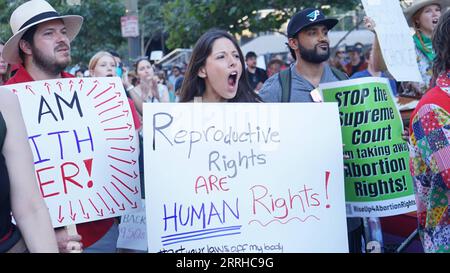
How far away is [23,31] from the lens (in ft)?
14.7

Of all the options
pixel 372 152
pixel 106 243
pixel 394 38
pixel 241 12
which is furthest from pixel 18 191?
pixel 241 12

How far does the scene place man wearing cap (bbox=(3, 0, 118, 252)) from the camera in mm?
4312

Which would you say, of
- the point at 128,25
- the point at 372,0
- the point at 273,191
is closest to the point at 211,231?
the point at 273,191

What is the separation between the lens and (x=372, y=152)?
14.9ft

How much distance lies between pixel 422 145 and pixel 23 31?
2191mm

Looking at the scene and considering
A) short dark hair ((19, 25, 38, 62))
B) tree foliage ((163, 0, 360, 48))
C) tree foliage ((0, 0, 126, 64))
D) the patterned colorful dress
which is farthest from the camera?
tree foliage ((0, 0, 126, 64))

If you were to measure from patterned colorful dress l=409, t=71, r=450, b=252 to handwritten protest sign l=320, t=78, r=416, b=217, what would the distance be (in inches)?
29.2

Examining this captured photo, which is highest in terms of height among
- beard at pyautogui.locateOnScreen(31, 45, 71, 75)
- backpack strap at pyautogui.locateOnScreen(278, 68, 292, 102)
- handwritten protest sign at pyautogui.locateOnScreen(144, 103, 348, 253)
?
beard at pyautogui.locateOnScreen(31, 45, 71, 75)

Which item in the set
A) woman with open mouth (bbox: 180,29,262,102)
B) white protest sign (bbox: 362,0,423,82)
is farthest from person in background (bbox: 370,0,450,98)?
woman with open mouth (bbox: 180,29,262,102)

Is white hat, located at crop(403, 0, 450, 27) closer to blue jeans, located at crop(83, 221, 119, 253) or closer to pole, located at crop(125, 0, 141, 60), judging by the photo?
blue jeans, located at crop(83, 221, 119, 253)

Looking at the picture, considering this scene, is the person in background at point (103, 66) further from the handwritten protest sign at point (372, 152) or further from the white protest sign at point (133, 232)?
the handwritten protest sign at point (372, 152)

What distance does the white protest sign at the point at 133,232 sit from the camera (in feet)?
18.4

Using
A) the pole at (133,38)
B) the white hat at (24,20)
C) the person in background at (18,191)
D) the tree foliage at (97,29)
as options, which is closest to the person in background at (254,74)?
the pole at (133,38)

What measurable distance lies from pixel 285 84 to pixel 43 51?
140cm
